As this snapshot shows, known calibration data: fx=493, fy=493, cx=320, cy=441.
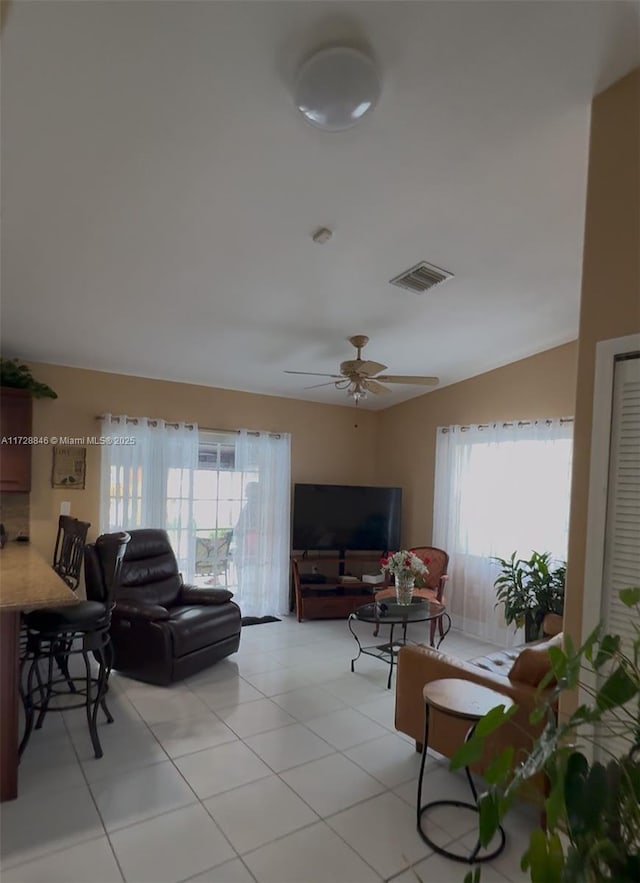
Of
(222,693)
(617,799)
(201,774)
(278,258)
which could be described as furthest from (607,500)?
(222,693)

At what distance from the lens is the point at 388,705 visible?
3424mm

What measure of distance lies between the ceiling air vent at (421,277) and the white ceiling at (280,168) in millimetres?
81

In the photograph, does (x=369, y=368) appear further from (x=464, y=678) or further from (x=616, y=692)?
(x=616, y=692)

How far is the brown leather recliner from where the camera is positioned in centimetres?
354

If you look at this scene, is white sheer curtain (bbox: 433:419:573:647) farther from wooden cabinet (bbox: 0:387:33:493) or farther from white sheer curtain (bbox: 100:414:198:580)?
wooden cabinet (bbox: 0:387:33:493)

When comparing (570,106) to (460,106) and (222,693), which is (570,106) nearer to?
(460,106)

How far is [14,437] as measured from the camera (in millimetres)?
3996

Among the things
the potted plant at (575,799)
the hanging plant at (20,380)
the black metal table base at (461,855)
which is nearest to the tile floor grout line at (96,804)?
the black metal table base at (461,855)

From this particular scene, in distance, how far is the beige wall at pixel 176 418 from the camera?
4.35 metres

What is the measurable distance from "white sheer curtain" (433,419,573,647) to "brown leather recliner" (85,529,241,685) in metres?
2.50

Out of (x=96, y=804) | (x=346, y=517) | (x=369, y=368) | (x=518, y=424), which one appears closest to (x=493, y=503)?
(x=518, y=424)

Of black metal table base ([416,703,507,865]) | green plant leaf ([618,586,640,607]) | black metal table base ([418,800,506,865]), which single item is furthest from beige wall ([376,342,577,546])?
green plant leaf ([618,586,640,607])

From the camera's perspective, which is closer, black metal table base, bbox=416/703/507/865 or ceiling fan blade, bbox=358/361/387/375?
black metal table base, bbox=416/703/507/865

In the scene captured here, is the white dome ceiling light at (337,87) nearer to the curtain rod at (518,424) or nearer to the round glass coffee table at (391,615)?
the round glass coffee table at (391,615)
